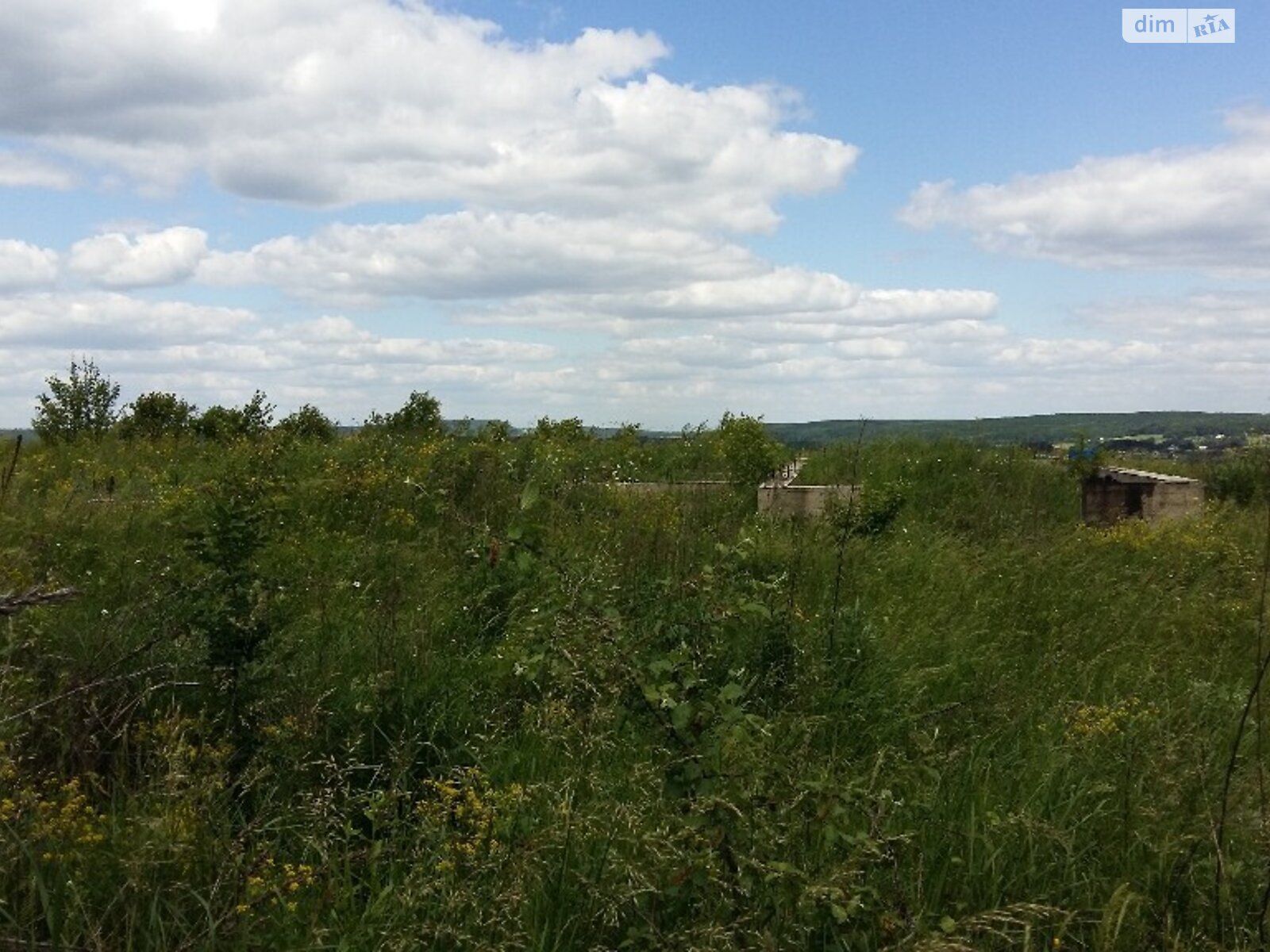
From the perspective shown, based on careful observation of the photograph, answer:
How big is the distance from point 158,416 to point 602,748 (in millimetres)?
18243

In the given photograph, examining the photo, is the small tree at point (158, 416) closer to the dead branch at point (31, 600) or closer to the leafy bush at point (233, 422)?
the leafy bush at point (233, 422)

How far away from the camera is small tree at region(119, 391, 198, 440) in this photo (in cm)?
1497

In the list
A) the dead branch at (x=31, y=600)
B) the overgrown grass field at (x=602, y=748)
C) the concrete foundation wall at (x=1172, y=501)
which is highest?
the dead branch at (x=31, y=600)

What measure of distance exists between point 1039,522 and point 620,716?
7.22 metres

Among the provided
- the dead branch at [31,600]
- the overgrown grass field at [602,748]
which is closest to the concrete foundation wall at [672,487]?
the overgrown grass field at [602,748]

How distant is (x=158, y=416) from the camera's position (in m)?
19.0

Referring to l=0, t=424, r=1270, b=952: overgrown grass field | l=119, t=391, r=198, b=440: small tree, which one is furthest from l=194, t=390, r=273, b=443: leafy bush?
l=0, t=424, r=1270, b=952: overgrown grass field

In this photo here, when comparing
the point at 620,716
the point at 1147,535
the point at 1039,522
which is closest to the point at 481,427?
the point at 1039,522

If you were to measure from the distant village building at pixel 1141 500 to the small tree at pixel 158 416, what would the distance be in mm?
11443

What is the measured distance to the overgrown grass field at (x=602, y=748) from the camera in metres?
2.54

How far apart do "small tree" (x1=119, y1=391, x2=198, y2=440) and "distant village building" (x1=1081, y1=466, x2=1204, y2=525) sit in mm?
11443

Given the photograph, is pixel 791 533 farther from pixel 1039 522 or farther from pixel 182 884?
pixel 182 884

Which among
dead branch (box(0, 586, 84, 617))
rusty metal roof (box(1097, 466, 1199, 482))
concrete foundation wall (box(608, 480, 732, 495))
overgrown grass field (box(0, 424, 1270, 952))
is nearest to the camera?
dead branch (box(0, 586, 84, 617))

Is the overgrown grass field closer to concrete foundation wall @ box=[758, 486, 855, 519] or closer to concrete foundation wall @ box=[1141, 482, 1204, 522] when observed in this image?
concrete foundation wall @ box=[758, 486, 855, 519]
